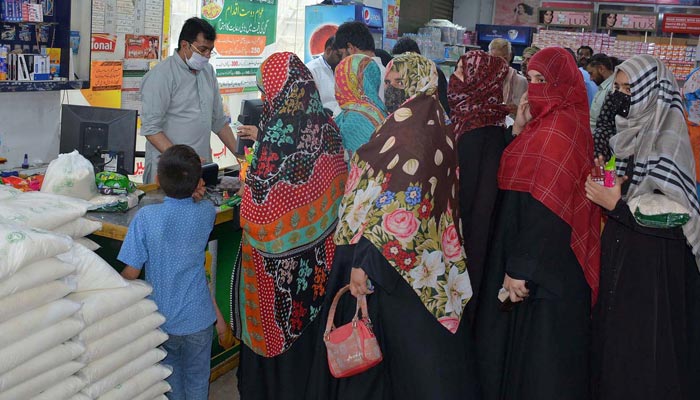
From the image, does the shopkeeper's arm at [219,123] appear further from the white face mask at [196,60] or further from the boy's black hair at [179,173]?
the boy's black hair at [179,173]

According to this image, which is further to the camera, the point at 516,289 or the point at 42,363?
the point at 516,289

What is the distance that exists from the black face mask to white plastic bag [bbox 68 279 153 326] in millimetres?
1983

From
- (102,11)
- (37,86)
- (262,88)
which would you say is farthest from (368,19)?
(262,88)

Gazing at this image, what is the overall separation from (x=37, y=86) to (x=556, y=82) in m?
3.24

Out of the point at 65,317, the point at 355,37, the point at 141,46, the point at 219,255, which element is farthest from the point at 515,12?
the point at 65,317

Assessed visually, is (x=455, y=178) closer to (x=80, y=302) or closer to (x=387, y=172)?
(x=387, y=172)

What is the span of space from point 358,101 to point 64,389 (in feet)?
5.69

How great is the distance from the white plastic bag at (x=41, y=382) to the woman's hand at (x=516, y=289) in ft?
5.15

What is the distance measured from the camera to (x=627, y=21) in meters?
11.5

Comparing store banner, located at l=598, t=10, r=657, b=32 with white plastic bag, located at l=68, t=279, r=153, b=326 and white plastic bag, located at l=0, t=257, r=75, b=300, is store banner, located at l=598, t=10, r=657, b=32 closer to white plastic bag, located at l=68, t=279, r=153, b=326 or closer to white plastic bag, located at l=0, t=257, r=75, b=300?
white plastic bag, located at l=68, t=279, r=153, b=326

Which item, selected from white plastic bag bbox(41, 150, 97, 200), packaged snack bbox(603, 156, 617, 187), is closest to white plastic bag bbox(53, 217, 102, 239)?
white plastic bag bbox(41, 150, 97, 200)

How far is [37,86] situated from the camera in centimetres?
457

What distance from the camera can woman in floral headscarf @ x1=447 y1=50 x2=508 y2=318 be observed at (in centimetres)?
295

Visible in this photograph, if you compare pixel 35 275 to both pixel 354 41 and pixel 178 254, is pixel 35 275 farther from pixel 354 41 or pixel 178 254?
pixel 354 41
